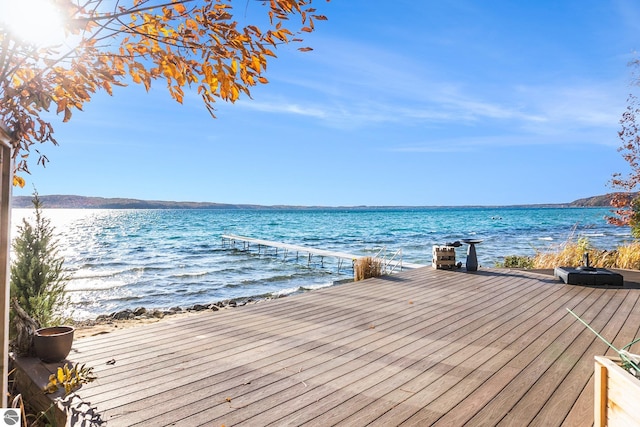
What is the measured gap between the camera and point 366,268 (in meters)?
7.36

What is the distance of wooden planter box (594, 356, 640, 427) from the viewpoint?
5.13 ft

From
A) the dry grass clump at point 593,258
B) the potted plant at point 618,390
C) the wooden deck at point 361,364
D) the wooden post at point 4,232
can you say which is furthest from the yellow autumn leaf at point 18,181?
the dry grass clump at point 593,258

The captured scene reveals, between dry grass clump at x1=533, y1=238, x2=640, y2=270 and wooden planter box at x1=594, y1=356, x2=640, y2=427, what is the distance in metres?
8.38

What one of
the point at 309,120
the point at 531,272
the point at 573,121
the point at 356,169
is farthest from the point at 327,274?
the point at 356,169

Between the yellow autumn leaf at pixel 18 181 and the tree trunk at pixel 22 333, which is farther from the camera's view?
the tree trunk at pixel 22 333

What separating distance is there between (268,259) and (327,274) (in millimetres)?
5005

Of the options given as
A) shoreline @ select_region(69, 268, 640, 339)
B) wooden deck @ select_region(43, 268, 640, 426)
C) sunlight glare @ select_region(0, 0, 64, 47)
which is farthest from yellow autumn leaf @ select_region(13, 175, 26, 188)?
shoreline @ select_region(69, 268, 640, 339)

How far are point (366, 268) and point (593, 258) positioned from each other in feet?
19.4

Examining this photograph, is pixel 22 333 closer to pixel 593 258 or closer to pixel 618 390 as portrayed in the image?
pixel 618 390

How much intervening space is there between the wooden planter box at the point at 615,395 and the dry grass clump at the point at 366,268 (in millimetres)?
5528

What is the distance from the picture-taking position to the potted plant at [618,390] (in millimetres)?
1570

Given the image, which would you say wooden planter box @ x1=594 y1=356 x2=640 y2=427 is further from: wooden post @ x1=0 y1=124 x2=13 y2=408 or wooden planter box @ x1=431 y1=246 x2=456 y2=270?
wooden planter box @ x1=431 y1=246 x2=456 y2=270

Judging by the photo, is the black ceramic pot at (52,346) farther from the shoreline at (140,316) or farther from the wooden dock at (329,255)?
the wooden dock at (329,255)

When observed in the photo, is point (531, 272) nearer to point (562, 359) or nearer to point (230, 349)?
point (562, 359)
